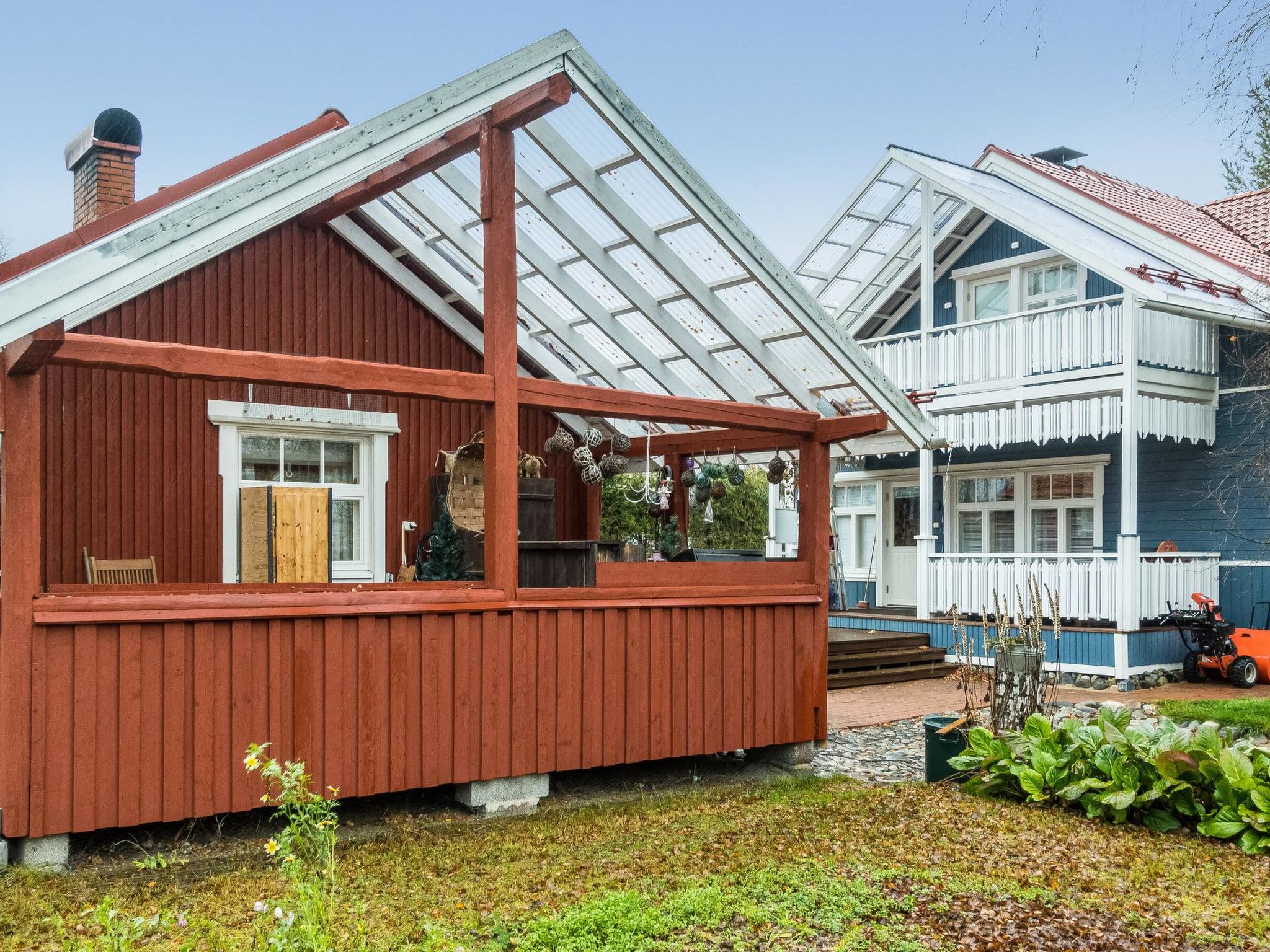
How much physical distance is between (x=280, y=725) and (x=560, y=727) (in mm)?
1891

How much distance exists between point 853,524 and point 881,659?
5.23 metres

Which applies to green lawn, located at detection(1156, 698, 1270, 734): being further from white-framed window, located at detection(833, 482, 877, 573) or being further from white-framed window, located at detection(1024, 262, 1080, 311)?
white-framed window, located at detection(833, 482, 877, 573)

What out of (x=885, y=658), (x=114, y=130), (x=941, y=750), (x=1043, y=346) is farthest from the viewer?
(x=1043, y=346)

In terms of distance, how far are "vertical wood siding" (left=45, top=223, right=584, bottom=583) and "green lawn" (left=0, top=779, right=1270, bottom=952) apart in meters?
3.34

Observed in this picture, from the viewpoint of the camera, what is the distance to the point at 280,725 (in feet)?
→ 21.3

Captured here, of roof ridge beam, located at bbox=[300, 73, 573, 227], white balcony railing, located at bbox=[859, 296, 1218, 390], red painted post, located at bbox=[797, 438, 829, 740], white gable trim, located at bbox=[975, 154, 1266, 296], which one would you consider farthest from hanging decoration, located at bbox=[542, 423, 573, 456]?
white gable trim, located at bbox=[975, 154, 1266, 296]

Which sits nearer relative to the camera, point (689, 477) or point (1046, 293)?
point (689, 477)

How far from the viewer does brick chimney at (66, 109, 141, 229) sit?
9.89 m

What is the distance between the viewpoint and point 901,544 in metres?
19.2

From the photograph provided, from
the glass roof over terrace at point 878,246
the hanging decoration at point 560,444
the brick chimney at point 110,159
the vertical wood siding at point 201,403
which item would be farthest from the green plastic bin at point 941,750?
the glass roof over terrace at point 878,246

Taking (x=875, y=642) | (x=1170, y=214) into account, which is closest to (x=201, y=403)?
(x=875, y=642)

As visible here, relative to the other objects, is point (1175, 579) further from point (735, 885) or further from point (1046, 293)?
point (735, 885)

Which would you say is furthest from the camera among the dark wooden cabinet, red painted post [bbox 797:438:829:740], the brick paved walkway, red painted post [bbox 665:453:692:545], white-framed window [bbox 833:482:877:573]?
white-framed window [bbox 833:482:877:573]

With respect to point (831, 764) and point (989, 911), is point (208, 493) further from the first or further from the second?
point (989, 911)
